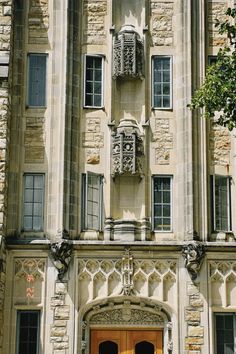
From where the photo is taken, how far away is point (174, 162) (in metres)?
18.3

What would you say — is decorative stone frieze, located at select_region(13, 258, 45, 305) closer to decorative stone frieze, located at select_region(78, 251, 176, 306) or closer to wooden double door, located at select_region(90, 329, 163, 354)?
decorative stone frieze, located at select_region(78, 251, 176, 306)

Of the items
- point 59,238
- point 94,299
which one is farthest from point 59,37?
point 94,299

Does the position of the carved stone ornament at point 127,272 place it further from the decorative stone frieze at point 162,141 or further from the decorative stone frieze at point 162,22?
the decorative stone frieze at point 162,22

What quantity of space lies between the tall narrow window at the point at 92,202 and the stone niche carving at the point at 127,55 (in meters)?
2.72

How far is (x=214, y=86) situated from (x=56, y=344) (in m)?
7.15

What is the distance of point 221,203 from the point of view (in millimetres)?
18188

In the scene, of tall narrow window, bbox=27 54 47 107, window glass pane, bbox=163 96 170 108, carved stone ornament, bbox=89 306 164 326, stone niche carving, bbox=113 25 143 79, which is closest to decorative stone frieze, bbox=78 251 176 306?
carved stone ornament, bbox=89 306 164 326

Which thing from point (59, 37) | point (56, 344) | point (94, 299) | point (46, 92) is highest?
point (59, 37)

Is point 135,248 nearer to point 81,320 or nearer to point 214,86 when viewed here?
point 81,320

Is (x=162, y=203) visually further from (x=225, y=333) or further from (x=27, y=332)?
(x=27, y=332)

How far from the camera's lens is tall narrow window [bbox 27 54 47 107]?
18516 millimetres

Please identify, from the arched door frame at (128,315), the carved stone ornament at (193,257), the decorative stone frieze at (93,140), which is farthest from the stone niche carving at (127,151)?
the arched door frame at (128,315)

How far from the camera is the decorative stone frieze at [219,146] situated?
18.4 m

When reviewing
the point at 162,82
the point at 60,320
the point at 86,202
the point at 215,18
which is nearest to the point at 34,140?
the point at 86,202
